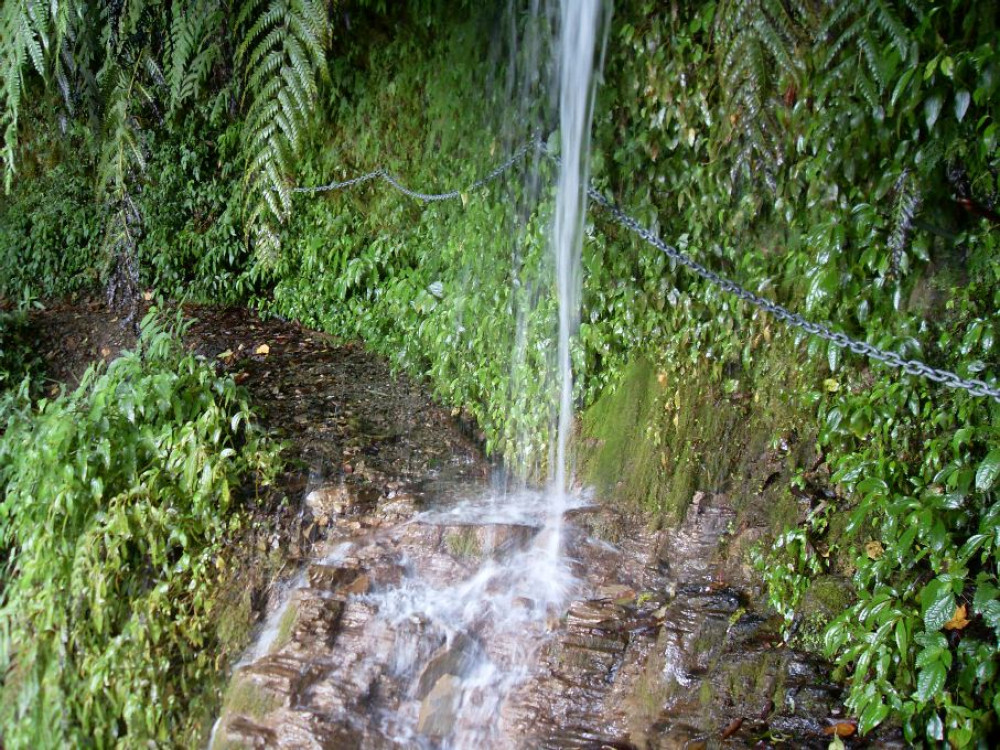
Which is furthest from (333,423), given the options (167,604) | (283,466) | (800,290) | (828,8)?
(828,8)

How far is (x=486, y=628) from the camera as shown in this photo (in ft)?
10.0

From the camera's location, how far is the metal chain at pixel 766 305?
7.33ft

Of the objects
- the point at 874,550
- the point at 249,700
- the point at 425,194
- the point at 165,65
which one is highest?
the point at 165,65

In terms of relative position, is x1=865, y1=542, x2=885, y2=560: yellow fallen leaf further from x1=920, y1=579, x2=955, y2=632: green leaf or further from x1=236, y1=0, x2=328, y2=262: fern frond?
x1=236, y1=0, x2=328, y2=262: fern frond

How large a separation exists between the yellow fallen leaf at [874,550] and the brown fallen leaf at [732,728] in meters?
0.68

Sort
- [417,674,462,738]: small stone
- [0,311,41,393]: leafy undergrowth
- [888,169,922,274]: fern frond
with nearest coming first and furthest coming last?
[888,169,922,274]: fern frond → [417,674,462,738]: small stone → [0,311,41,393]: leafy undergrowth

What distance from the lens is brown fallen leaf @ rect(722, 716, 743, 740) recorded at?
2436 millimetres

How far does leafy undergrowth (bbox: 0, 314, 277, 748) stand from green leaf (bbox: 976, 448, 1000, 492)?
2.82 metres

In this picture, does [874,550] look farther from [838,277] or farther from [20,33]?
[20,33]

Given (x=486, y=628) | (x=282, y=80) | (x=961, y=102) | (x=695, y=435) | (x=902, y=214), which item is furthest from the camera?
(x=282, y=80)

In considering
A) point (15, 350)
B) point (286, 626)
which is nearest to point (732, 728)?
point (286, 626)

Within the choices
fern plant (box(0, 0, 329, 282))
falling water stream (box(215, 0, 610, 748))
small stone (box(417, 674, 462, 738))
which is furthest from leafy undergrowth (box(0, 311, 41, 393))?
small stone (box(417, 674, 462, 738))

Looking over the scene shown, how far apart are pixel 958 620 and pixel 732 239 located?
165 cm

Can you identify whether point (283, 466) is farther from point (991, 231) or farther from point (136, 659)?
point (991, 231)
